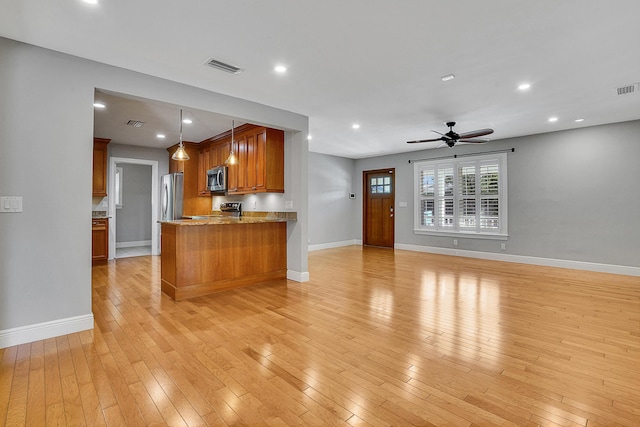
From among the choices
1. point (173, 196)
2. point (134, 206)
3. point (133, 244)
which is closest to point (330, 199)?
point (173, 196)

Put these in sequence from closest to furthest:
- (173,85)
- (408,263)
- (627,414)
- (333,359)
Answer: (627,414)
(333,359)
(173,85)
(408,263)

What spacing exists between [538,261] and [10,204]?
8.00 meters

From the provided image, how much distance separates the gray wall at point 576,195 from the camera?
17.3 feet

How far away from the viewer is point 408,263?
639 cm

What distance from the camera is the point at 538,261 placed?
244 inches

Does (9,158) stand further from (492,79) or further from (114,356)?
(492,79)

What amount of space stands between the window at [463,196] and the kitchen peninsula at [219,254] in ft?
14.5

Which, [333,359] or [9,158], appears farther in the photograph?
[9,158]

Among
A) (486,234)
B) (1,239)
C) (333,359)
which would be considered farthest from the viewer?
(486,234)

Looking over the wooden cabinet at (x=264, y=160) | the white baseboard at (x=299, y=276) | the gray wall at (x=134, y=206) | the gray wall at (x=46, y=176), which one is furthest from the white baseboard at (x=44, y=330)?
the gray wall at (x=134, y=206)

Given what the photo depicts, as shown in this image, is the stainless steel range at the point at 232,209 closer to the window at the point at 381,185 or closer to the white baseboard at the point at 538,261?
the window at the point at 381,185

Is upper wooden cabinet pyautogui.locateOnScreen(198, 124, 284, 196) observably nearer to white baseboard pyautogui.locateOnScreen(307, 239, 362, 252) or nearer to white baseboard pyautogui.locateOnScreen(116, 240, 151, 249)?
white baseboard pyautogui.locateOnScreen(307, 239, 362, 252)

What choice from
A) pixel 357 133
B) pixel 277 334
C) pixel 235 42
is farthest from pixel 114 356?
pixel 357 133

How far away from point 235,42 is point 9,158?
2.18m
